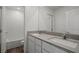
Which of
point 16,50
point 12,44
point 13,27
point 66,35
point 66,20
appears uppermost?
point 66,20

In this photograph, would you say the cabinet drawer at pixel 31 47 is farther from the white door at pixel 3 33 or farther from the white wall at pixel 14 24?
the white door at pixel 3 33

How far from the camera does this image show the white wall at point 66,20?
37.9 inches

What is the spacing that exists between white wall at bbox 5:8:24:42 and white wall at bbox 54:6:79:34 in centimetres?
60

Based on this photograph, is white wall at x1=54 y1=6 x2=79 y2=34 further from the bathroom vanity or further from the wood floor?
the wood floor

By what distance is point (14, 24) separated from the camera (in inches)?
43.0

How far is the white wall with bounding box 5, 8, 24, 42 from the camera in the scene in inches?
42.4

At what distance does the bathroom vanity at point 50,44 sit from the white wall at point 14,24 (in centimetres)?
21

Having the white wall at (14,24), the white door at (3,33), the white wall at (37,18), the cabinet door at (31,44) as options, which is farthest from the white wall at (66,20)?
the white door at (3,33)

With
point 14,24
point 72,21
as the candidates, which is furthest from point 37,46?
point 72,21

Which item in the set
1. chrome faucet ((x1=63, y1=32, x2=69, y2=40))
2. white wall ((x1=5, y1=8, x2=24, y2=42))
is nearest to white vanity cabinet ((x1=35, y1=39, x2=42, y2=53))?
white wall ((x1=5, y1=8, x2=24, y2=42))

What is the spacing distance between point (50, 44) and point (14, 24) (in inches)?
26.5

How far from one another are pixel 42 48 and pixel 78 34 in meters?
0.58

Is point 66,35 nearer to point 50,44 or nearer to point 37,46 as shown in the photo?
point 50,44
